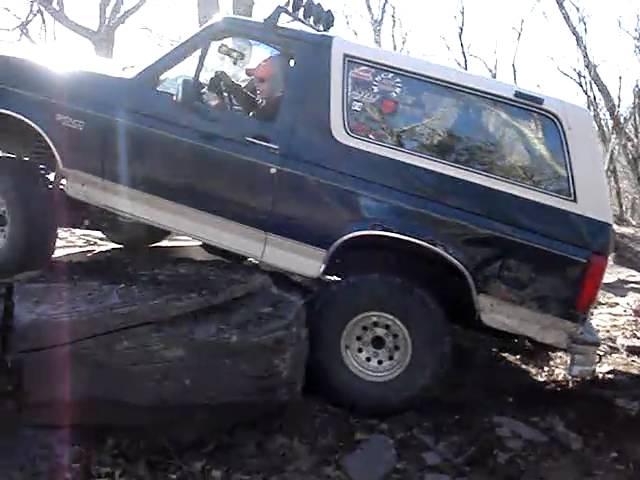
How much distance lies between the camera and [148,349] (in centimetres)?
458

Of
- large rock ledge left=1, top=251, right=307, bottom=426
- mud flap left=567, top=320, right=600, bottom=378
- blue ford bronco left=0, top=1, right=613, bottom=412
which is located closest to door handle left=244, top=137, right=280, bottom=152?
blue ford bronco left=0, top=1, right=613, bottom=412

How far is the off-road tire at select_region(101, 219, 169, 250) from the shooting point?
6234mm

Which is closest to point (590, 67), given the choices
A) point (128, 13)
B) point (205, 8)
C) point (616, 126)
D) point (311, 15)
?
point (616, 126)

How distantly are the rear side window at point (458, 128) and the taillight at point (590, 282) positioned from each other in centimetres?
42

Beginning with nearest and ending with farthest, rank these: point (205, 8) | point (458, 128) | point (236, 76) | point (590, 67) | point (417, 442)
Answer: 1. point (417, 442)
2. point (458, 128)
3. point (236, 76)
4. point (205, 8)
5. point (590, 67)

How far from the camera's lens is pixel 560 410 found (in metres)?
5.34

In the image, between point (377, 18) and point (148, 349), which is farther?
point (377, 18)

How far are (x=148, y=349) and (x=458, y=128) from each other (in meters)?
2.20

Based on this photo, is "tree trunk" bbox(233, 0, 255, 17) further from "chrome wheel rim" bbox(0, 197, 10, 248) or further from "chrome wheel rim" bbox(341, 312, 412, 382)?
"chrome wheel rim" bbox(341, 312, 412, 382)

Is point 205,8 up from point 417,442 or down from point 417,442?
up

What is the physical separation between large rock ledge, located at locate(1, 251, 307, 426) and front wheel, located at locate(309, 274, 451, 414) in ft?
0.63

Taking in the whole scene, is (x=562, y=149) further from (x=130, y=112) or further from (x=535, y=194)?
(x=130, y=112)

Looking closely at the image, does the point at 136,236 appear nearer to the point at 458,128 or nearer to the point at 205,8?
the point at 458,128

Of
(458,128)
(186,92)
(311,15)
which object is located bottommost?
(458,128)
